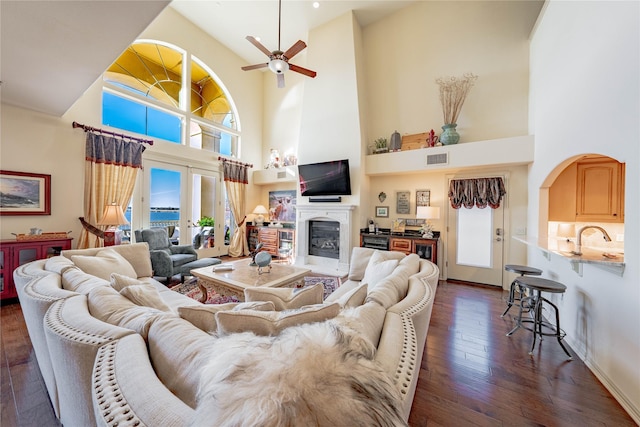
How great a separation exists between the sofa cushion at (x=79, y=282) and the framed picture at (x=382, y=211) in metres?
4.73

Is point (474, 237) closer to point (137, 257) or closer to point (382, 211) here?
point (382, 211)

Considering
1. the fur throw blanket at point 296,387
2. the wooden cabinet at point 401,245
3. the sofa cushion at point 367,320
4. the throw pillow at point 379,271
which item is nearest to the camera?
the fur throw blanket at point 296,387

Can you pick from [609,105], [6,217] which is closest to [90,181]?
[6,217]

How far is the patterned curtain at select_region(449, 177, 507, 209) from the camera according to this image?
13.7ft

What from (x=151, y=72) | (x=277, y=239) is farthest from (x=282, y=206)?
(x=151, y=72)

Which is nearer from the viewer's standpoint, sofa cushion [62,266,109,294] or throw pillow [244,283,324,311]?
throw pillow [244,283,324,311]

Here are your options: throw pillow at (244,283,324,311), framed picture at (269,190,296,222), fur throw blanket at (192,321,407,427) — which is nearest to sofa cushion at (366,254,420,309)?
throw pillow at (244,283,324,311)

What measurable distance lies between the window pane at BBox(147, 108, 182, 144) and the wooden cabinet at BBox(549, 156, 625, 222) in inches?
282

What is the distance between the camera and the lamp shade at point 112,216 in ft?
12.2

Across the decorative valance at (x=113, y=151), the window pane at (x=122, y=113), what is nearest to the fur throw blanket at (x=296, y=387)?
the decorative valance at (x=113, y=151)

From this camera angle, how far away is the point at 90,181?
3.95 meters

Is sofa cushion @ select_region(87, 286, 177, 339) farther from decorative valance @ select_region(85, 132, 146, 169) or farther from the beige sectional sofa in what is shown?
decorative valance @ select_region(85, 132, 146, 169)

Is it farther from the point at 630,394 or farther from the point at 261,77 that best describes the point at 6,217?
the point at 630,394

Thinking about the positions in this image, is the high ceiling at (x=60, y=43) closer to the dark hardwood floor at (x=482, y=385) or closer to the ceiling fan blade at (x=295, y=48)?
the ceiling fan blade at (x=295, y=48)
